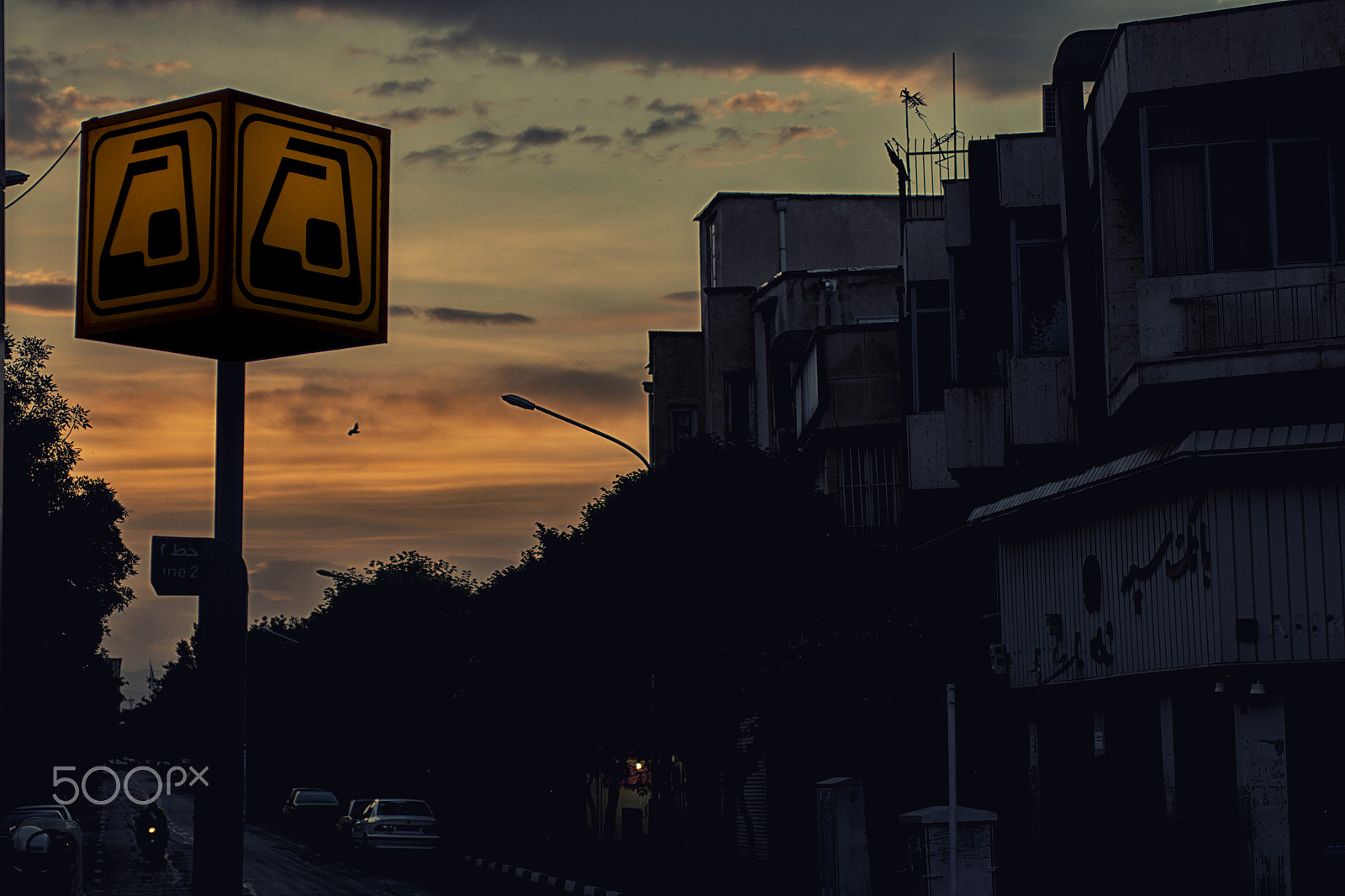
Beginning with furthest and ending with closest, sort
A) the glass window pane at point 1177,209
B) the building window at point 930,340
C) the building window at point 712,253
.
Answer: the building window at point 712,253 < the building window at point 930,340 < the glass window pane at point 1177,209

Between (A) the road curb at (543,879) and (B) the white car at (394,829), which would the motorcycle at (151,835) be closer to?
(B) the white car at (394,829)

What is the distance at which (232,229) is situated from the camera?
12.9ft

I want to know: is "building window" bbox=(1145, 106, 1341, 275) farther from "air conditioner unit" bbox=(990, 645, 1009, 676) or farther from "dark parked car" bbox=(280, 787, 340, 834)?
"dark parked car" bbox=(280, 787, 340, 834)

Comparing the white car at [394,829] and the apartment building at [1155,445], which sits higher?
the apartment building at [1155,445]

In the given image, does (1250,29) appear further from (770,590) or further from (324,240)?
(324,240)

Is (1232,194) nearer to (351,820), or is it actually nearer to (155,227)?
Answer: (155,227)

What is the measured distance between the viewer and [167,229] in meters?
4.06

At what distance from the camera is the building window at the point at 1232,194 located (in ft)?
65.6

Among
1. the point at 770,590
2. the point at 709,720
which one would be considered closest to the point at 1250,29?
the point at 770,590

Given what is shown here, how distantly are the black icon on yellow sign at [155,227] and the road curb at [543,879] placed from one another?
940 inches

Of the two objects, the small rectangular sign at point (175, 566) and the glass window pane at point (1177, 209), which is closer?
the small rectangular sign at point (175, 566)

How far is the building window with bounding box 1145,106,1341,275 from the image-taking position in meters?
20.0

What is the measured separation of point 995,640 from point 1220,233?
34.1ft

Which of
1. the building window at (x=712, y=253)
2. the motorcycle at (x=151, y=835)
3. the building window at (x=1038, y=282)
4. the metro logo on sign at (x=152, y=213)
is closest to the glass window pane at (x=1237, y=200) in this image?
the building window at (x=1038, y=282)
